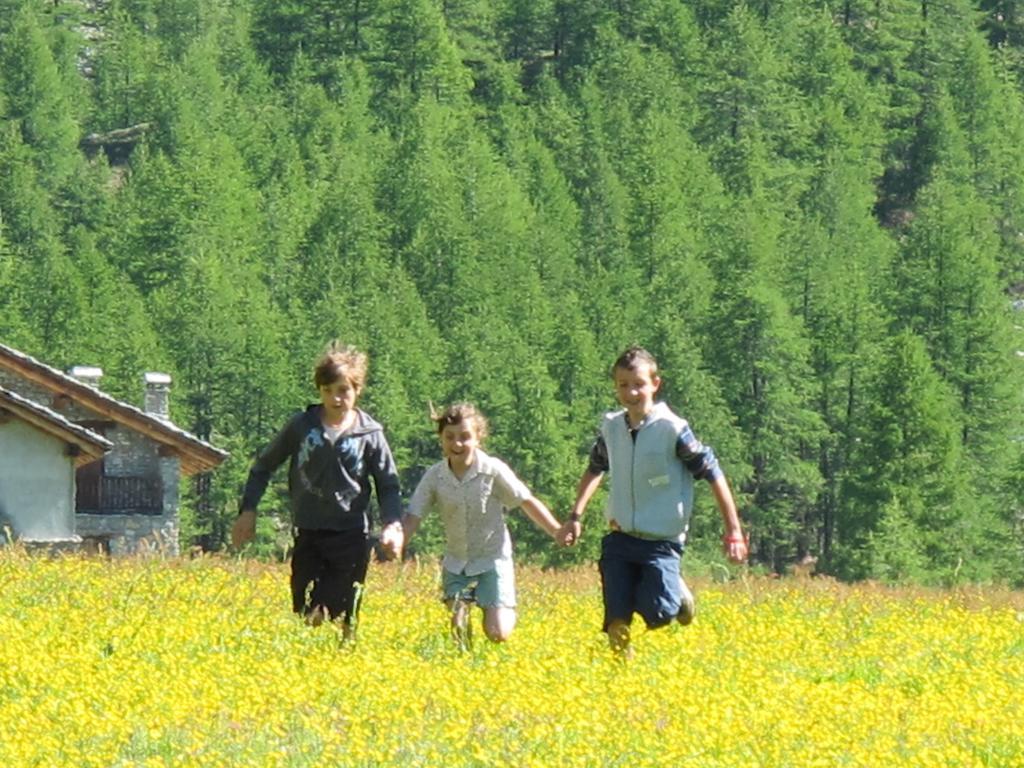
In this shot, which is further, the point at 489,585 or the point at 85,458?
the point at 85,458

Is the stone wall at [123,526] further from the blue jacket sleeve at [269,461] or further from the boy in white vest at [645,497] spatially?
the boy in white vest at [645,497]

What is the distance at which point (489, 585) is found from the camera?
1164 centimetres

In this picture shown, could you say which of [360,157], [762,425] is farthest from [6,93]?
[762,425]

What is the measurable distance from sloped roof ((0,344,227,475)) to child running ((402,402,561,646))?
129 feet


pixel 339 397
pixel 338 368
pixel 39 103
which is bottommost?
pixel 39 103

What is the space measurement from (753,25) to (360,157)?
27807 millimetres

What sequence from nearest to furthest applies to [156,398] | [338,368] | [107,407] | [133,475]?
1. [338,368]
2. [107,407]
3. [133,475]
4. [156,398]

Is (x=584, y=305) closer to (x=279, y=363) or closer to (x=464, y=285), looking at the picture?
(x=464, y=285)

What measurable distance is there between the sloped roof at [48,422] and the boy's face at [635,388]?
107ft

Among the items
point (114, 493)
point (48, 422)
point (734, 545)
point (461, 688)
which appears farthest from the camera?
Result: point (114, 493)

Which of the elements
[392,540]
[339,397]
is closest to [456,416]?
[339,397]

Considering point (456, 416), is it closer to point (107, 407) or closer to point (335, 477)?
point (335, 477)

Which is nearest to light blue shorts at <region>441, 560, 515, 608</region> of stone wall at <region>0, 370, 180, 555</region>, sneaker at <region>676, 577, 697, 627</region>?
sneaker at <region>676, 577, 697, 627</region>

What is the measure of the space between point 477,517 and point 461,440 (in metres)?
0.42
